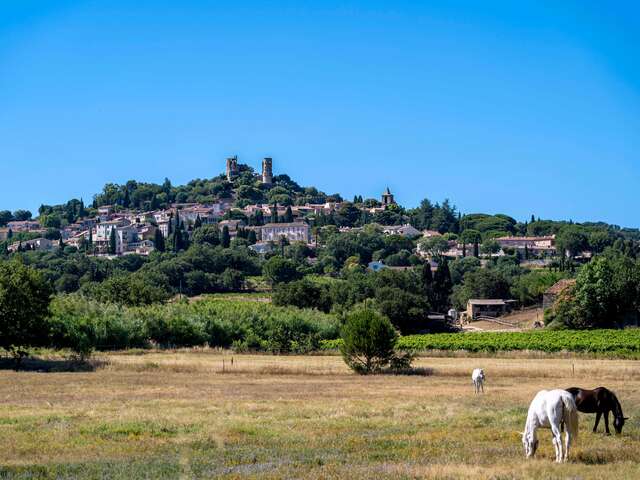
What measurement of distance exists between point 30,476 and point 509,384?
2525 cm

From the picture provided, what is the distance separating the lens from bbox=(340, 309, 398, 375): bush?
45.0 metres

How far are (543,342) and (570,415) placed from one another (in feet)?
161

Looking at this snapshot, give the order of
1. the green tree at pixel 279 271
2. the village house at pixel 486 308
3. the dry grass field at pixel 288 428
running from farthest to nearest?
the green tree at pixel 279 271 → the village house at pixel 486 308 → the dry grass field at pixel 288 428

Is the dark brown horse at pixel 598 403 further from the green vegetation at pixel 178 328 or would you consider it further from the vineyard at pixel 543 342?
the green vegetation at pixel 178 328

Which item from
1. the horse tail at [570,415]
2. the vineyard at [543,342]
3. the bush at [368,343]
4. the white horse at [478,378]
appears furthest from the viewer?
the vineyard at [543,342]

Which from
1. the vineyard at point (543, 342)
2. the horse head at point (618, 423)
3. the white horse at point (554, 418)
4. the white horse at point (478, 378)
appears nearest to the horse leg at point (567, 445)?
the white horse at point (554, 418)

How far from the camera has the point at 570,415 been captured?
57.6 feet

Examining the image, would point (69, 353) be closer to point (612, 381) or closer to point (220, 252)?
point (612, 381)

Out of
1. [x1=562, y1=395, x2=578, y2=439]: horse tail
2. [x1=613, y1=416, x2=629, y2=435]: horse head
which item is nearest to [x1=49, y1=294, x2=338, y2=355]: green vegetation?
[x1=613, y1=416, x2=629, y2=435]: horse head

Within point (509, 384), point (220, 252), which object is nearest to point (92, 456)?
point (509, 384)

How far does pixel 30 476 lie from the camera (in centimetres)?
1666

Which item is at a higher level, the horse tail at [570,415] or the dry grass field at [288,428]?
the horse tail at [570,415]

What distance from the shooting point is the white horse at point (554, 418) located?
17.4m

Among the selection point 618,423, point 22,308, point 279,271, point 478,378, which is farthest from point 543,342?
point 279,271
